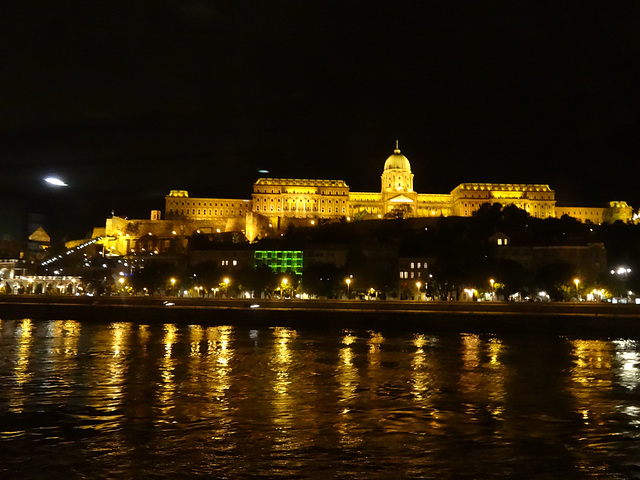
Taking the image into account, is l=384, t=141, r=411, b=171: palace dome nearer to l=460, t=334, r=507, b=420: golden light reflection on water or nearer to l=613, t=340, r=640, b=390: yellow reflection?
l=613, t=340, r=640, b=390: yellow reflection

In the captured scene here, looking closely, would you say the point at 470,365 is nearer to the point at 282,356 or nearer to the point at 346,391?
the point at 282,356

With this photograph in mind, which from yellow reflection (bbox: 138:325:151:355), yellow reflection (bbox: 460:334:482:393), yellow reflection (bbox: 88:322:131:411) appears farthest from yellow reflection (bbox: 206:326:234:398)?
yellow reflection (bbox: 460:334:482:393)

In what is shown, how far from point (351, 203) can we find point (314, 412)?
91.4 m

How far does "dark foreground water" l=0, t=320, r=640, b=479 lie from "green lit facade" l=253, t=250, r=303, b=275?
3958 centimetres

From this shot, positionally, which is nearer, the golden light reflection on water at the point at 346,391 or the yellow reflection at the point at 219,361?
the golden light reflection on water at the point at 346,391

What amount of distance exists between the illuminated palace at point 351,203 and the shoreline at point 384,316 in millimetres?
54674

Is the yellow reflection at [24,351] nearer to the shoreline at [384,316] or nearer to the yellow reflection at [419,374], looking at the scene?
the shoreline at [384,316]

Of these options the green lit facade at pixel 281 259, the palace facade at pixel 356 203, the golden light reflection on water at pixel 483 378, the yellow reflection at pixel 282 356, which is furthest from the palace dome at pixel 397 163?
the golden light reflection on water at pixel 483 378

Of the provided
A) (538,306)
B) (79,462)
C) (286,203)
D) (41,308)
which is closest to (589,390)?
(79,462)

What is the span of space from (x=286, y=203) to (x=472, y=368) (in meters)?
84.0

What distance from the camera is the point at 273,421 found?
1141cm

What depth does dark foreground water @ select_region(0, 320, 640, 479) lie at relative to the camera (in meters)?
8.88

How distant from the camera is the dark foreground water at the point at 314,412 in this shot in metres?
8.88

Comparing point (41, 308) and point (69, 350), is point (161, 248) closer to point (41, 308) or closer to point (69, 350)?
point (41, 308)
